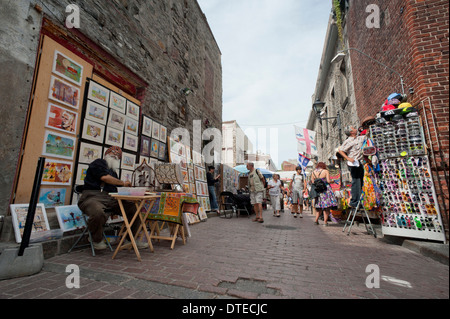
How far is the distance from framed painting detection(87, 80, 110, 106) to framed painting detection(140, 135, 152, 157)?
1291 millimetres

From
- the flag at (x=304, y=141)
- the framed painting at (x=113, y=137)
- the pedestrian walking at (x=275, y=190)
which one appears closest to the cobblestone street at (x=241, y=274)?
the framed painting at (x=113, y=137)

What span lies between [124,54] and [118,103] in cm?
124

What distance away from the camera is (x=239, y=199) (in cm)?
891

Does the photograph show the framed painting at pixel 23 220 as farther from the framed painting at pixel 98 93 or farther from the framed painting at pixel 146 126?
the framed painting at pixel 146 126

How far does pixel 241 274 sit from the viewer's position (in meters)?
2.29

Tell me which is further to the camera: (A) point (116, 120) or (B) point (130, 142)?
(B) point (130, 142)

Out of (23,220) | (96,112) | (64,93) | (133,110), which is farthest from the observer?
(133,110)

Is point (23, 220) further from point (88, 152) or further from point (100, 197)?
point (88, 152)

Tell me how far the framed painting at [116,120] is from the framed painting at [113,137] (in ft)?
0.30

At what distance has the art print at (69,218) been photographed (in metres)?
3.24

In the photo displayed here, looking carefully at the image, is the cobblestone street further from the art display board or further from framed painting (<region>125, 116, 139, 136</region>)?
framed painting (<region>125, 116, 139, 136</region>)

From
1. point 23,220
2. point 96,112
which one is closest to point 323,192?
point 96,112
